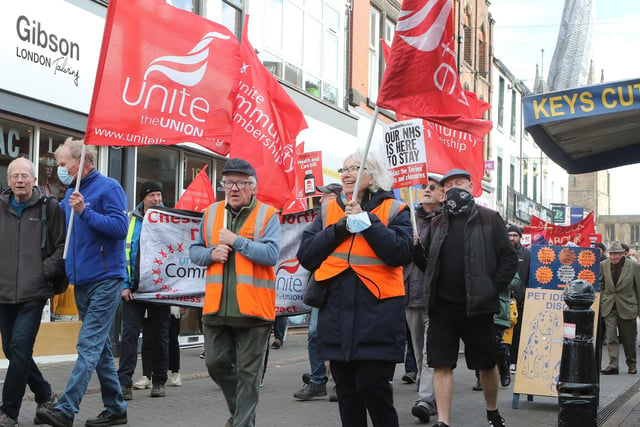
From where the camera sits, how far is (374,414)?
5250mm

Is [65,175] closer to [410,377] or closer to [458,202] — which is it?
[458,202]

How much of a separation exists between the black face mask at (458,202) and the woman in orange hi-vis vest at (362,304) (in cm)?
142

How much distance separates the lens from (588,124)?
7438mm

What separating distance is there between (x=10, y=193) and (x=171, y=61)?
168 cm

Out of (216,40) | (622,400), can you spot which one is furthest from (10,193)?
(622,400)

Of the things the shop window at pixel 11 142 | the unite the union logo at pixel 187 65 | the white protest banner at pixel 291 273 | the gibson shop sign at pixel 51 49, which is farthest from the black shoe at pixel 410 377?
the gibson shop sign at pixel 51 49

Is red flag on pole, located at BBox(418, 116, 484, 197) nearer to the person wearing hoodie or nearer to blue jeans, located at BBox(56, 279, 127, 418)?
the person wearing hoodie

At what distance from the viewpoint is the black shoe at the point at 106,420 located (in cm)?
675

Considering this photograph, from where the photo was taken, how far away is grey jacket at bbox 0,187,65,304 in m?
6.56

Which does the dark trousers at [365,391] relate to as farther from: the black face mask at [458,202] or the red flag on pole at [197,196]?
the red flag on pole at [197,196]

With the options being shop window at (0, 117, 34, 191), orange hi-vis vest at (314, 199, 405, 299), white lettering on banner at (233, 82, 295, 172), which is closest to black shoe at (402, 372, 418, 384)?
white lettering on banner at (233, 82, 295, 172)

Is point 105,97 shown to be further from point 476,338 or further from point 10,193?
point 476,338

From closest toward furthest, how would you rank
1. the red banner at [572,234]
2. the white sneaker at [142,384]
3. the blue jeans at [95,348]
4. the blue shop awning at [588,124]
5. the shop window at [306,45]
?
the blue shop awning at [588,124], the blue jeans at [95,348], the white sneaker at [142,384], the red banner at [572,234], the shop window at [306,45]

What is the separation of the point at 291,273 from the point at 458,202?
7.19 ft
